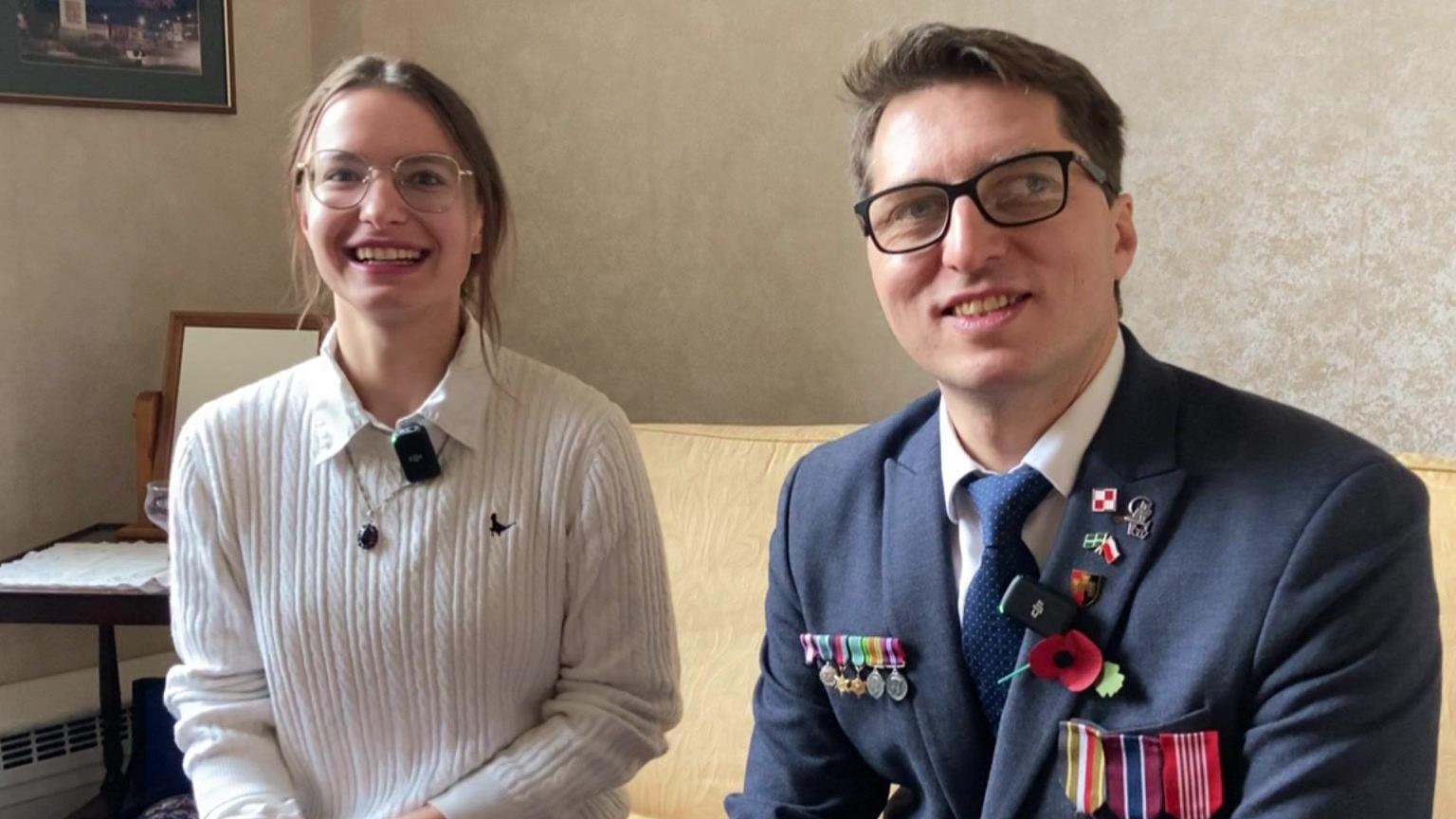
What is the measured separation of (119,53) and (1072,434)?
2275 millimetres

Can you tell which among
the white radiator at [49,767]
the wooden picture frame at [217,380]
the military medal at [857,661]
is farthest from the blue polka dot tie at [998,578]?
the white radiator at [49,767]

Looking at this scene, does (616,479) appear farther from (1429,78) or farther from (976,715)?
(1429,78)

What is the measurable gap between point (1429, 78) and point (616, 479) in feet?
4.31

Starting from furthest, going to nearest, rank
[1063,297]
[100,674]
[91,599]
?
[100,674] → [91,599] → [1063,297]

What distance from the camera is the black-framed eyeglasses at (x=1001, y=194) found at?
111cm

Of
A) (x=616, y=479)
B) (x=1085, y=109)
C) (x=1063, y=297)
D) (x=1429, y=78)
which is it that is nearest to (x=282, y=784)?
(x=616, y=479)

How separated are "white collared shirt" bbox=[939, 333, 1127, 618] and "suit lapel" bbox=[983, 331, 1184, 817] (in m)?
0.02

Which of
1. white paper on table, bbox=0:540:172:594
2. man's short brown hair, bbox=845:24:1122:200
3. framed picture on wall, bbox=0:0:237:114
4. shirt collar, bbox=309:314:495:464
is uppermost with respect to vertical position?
framed picture on wall, bbox=0:0:237:114

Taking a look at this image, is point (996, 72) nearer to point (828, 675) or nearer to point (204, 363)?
point (828, 675)

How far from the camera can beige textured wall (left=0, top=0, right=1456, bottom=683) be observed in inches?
78.0

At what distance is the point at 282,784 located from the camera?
1476mm

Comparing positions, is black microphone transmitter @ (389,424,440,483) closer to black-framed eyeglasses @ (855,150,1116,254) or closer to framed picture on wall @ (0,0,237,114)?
black-framed eyeglasses @ (855,150,1116,254)

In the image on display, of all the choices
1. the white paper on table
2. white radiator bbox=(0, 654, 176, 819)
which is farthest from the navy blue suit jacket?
white radiator bbox=(0, 654, 176, 819)

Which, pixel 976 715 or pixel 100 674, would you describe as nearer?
pixel 976 715
